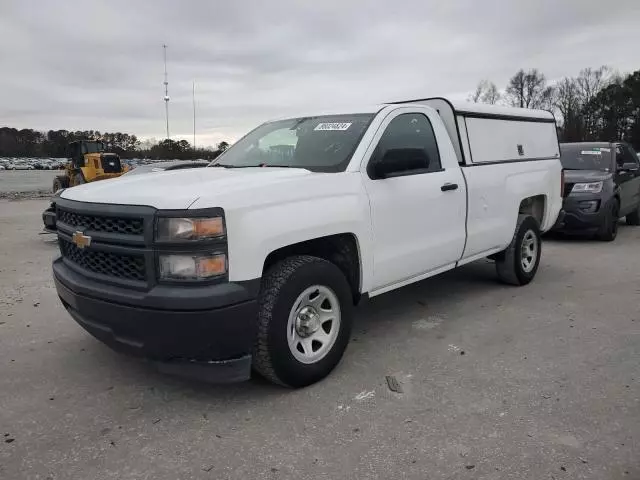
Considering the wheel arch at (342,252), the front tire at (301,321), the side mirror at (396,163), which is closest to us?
the front tire at (301,321)

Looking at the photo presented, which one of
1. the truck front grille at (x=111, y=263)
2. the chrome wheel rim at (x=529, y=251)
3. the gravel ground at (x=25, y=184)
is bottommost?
the gravel ground at (x=25, y=184)

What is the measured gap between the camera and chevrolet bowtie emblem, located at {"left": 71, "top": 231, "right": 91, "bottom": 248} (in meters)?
3.29

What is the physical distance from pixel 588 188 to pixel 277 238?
7820 mm

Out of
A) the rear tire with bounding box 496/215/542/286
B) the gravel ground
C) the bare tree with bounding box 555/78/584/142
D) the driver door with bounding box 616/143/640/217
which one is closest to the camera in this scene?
the rear tire with bounding box 496/215/542/286

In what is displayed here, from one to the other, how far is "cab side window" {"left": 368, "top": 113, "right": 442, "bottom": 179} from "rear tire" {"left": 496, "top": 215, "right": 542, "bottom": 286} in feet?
5.70

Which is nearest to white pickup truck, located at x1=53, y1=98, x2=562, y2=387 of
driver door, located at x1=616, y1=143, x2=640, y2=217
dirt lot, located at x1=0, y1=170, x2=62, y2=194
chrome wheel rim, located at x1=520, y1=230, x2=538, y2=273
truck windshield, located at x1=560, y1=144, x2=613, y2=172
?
chrome wheel rim, located at x1=520, y1=230, x2=538, y2=273

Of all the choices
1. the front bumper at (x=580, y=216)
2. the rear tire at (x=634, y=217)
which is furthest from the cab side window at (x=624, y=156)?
the front bumper at (x=580, y=216)

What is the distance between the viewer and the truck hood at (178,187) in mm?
3018

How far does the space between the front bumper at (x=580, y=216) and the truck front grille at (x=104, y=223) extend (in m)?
7.79

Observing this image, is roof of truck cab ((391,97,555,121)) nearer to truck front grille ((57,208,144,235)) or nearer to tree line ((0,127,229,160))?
truck front grille ((57,208,144,235))

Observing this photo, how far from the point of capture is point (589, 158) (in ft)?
32.9

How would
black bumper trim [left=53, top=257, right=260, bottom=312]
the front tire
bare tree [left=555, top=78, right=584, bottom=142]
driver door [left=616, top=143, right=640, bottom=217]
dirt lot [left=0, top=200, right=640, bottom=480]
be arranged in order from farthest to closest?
1. bare tree [left=555, top=78, right=584, bottom=142]
2. driver door [left=616, top=143, right=640, bottom=217]
3. the front tire
4. black bumper trim [left=53, top=257, right=260, bottom=312]
5. dirt lot [left=0, top=200, right=640, bottom=480]

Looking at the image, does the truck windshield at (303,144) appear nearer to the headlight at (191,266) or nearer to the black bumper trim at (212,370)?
the headlight at (191,266)

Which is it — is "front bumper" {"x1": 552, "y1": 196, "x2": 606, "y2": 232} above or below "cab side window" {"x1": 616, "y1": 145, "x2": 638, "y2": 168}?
below
